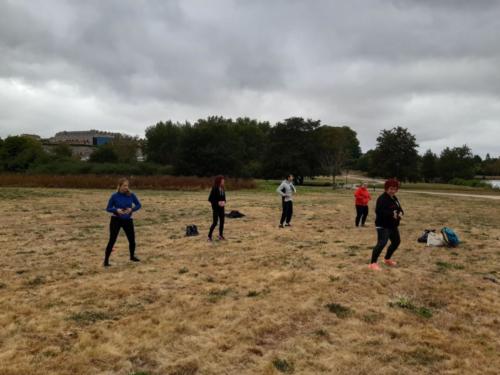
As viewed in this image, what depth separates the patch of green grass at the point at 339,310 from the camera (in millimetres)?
5512

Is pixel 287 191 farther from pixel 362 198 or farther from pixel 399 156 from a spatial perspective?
pixel 399 156

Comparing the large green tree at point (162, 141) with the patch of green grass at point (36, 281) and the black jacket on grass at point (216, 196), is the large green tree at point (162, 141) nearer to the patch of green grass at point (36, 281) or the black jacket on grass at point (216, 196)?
the black jacket on grass at point (216, 196)

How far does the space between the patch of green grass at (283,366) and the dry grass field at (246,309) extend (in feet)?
0.06

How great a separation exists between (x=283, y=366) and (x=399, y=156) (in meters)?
59.8

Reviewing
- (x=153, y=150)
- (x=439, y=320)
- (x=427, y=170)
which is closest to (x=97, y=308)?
(x=439, y=320)

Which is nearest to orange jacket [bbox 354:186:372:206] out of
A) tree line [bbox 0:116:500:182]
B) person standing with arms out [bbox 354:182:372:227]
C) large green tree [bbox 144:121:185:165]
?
person standing with arms out [bbox 354:182:372:227]

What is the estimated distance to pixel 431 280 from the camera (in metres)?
7.30

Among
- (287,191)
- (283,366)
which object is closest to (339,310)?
(283,366)

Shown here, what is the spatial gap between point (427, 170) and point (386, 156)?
26.0 m

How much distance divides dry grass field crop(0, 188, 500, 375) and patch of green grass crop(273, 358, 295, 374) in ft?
0.06

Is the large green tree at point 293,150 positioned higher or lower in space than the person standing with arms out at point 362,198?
higher

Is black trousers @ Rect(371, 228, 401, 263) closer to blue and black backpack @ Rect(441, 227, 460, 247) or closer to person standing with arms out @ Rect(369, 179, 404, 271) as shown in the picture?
person standing with arms out @ Rect(369, 179, 404, 271)

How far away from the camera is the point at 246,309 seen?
5750 mm

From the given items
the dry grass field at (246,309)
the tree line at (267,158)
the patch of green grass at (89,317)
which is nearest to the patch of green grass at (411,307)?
the dry grass field at (246,309)
